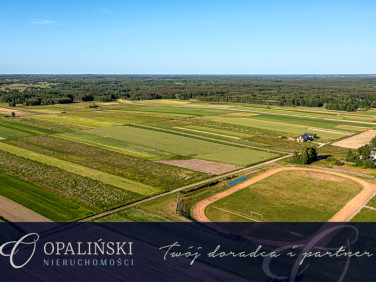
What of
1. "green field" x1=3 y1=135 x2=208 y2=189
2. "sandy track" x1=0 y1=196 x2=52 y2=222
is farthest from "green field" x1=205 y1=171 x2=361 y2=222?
"sandy track" x1=0 y1=196 x2=52 y2=222

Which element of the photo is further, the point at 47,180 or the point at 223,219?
the point at 47,180

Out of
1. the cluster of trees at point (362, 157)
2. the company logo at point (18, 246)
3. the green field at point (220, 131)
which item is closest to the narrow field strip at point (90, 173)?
the company logo at point (18, 246)

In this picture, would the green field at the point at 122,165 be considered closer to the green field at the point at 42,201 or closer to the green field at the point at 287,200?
the green field at the point at 42,201

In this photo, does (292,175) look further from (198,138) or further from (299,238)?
(198,138)

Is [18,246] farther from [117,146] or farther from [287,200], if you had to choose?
[117,146]

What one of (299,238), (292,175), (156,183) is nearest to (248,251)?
(299,238)

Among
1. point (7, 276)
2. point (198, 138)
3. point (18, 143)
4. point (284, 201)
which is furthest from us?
point (198, 138)

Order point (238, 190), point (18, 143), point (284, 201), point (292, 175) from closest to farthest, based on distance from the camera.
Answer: point (284, 201) < point (238, 190) < point (292, 175) < point (18, 143)
